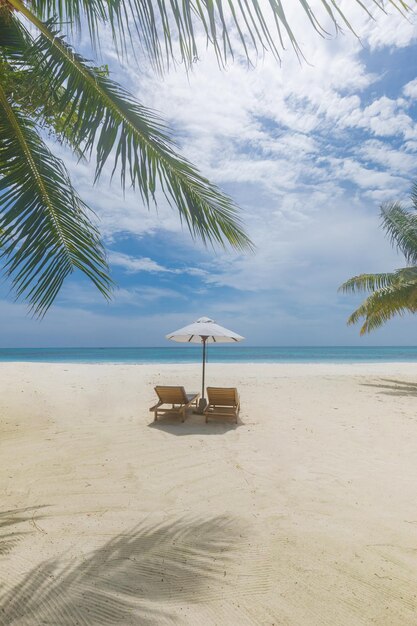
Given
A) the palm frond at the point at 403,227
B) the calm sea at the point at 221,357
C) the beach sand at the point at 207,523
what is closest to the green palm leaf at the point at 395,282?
the palm frond at the point at 403,227

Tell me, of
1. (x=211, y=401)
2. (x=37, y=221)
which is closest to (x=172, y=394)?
(x=211, y=401)

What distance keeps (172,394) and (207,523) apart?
390 centimetres

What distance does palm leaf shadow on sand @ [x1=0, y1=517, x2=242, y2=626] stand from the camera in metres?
2.19

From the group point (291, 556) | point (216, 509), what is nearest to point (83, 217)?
point (216, 509)

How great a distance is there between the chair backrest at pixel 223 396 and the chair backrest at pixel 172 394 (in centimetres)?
56

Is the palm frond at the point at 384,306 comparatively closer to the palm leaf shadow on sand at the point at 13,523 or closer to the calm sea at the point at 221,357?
the palm leaf shadow on sand at the point at 13,523

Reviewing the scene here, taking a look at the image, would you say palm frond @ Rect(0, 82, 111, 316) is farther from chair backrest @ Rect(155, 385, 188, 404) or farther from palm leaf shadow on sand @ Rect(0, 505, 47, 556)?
chair backrest @ Rect(155, 385, 188, 404)

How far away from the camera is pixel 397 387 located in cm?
1231

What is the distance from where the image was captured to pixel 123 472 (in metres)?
4.52

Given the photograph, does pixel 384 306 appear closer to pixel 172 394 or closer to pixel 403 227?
pixel 403 227

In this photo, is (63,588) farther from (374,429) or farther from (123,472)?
(374,429)

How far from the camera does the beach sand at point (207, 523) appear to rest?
2.30 m

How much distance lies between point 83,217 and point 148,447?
12.2 feet

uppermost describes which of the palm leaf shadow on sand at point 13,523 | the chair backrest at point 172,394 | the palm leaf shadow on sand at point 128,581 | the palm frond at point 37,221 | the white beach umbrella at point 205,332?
the palm frond at point 37,221
